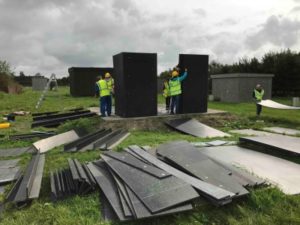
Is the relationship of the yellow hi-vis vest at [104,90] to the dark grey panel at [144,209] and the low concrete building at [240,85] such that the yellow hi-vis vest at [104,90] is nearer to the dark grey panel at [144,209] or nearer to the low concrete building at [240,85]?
the dark grey panel at [144,209]

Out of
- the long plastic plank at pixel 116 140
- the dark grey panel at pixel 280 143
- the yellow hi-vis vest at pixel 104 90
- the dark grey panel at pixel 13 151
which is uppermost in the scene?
the yellow hi-vis vest at pixel 104 90

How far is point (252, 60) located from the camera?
29344 mm

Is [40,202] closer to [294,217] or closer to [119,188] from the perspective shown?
[119,188]

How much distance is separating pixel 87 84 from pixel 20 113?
35.9ft

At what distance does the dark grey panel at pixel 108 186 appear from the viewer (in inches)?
130

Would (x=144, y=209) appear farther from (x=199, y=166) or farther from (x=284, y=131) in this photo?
(x=284, y=131)

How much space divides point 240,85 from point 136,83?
12470 millimetres

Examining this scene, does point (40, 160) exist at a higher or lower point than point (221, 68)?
lower

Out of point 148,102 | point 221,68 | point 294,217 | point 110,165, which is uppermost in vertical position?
point 221,68

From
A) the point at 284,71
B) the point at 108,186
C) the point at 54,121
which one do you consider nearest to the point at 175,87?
the point at 54,121

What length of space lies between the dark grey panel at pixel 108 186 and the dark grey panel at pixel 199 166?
104 cm

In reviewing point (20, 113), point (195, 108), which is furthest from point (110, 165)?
point (20, 113)

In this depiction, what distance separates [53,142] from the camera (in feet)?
23.3

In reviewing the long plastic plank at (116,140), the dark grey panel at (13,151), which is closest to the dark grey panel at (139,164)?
the long plastic plank at (116,140)
